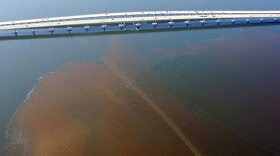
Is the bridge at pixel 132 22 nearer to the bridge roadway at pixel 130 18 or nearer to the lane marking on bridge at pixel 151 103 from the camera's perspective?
the bridge roadway at pixel 130 18

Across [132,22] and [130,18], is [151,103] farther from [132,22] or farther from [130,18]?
[130,18]

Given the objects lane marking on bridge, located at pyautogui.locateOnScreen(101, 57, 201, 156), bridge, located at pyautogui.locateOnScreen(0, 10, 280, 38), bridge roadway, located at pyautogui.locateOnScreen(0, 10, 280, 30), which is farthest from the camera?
bridge roadway, located at pyautogui.locateOnScreen(0, 10, 280, 30)

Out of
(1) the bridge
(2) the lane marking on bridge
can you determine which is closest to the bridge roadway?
(1) the bridge

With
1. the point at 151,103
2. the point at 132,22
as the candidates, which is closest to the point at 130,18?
the point at 132,22

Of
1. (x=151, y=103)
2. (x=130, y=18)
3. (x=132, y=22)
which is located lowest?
(x=151, y=103)

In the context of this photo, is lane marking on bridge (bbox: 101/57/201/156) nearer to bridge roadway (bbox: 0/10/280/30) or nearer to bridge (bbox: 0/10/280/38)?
bridge (bbox: 0/10/280/38)

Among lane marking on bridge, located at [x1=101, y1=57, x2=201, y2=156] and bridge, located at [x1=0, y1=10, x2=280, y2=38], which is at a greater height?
bridge, located at [x1=0, y1=10, x2=280, y2=38]

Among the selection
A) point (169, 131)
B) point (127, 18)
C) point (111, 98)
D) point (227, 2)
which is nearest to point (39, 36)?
point (127, 18)

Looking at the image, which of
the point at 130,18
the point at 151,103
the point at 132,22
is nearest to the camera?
the point at 151,103
